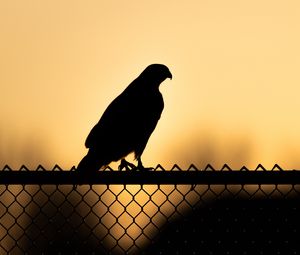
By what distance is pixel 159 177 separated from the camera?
4164 millimetres

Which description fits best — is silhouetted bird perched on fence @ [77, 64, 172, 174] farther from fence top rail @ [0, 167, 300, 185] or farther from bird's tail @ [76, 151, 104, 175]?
fence top rail @ [0, 167, 300, 185]

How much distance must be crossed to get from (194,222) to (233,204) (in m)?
0.37

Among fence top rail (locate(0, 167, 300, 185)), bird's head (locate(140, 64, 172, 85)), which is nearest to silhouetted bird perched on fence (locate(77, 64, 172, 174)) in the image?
bird's head (locate(140, 64, 172, 85))

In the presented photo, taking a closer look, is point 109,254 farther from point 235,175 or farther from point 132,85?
point 132,85

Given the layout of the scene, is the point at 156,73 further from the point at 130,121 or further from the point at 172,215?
the point at 172,215

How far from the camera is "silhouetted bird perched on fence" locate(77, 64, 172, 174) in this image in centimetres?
616

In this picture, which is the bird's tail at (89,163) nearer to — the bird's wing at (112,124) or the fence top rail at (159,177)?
the bird's wing at (112,124)

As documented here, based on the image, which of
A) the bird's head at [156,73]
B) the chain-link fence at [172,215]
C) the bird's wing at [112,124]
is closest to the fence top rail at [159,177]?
the chain-link fence at [172,215]

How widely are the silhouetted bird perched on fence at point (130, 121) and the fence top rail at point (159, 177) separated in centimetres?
143

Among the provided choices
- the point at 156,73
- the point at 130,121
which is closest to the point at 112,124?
the point at 130,121

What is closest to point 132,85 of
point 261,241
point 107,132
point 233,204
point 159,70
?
point 159,70

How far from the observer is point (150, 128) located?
7.14 metres

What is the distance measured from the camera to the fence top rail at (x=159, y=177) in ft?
13.5

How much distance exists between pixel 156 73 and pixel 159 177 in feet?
12.7
